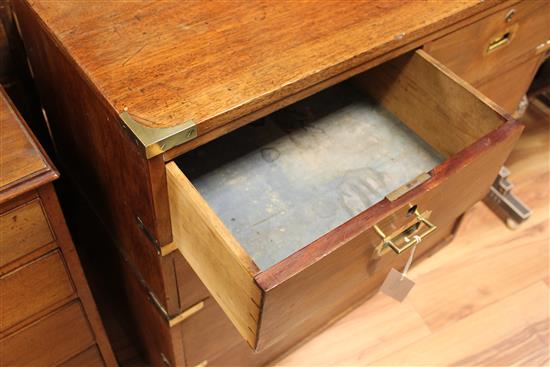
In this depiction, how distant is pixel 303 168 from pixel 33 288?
1.26 ft

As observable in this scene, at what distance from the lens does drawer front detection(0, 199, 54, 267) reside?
0.59 meters

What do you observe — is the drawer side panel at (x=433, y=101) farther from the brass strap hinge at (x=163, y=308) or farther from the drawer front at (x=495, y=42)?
the brass strap hinge at (x=163, y=308)

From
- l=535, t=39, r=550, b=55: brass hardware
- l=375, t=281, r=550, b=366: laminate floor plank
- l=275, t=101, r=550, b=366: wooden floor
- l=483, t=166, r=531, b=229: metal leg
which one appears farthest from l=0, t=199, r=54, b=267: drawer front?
l=483, t=166, r=531, b=229: metal leg

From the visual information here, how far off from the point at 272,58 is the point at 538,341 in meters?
0.92

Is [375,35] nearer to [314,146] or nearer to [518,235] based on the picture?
[314,146]

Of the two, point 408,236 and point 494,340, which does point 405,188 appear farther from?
point 494,340

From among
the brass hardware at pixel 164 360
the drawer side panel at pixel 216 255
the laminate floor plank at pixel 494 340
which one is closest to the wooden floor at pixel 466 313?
the laminate floor plank at pixel 494 340

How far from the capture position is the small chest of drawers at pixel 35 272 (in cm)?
58

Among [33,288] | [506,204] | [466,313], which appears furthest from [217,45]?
[506,204]

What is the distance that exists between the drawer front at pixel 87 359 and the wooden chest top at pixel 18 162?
41 centimetres

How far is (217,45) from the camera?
634mm

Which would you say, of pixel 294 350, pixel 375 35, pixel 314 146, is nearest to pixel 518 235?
pixel 294 350

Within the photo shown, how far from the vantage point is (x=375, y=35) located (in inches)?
26.5

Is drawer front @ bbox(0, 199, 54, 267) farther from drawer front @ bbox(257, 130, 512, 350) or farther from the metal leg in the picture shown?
the metal leg
